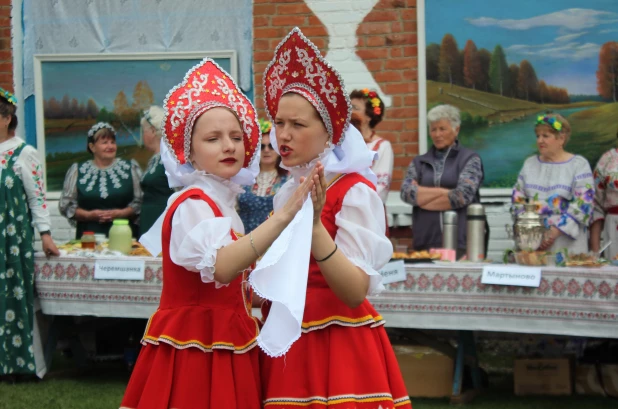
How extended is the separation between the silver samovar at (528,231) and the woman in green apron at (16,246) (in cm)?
275

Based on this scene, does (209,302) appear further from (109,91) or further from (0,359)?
(109,91)

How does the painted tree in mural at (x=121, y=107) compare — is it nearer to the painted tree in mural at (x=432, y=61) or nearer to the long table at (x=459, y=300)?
the long table at (x=459, y=300)

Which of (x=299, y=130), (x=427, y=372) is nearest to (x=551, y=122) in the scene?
(x=427, y=372)

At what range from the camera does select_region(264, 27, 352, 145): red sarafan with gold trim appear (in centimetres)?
254

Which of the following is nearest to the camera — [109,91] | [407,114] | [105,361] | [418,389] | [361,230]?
[361,230]

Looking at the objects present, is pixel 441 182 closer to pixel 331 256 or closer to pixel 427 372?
pixel 427 372

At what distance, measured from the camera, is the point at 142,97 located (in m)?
7.34

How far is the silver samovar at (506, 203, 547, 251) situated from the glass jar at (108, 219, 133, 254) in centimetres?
232

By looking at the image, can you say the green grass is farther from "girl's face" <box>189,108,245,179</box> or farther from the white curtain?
"girl's face" <box>189,108,245,179</box>

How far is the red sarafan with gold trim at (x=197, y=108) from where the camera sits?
2.72 metres

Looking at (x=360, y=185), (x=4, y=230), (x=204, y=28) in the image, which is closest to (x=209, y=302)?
(x=360, y=185)

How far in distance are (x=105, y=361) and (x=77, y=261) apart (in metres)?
1.12

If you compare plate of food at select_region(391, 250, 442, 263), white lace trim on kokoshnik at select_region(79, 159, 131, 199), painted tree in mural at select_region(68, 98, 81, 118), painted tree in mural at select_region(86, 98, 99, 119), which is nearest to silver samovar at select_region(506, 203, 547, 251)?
plate of food at select_region(391, 250, 442, 263)

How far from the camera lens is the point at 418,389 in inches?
207
